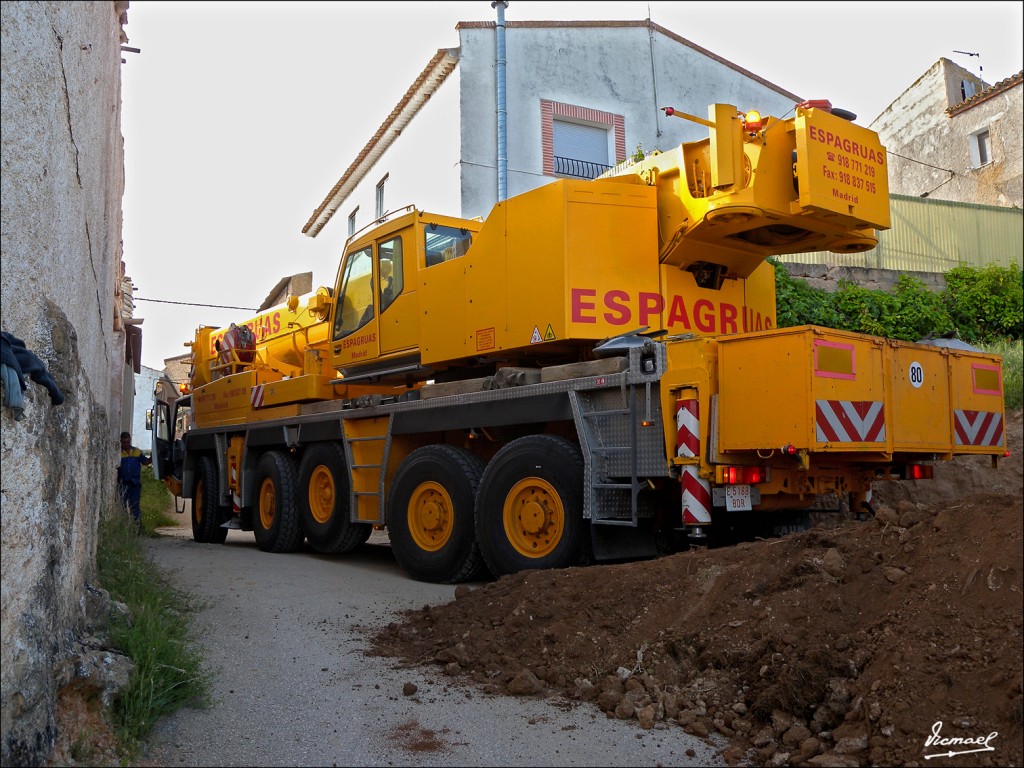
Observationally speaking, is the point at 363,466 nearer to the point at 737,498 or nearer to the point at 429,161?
the point at 737,498

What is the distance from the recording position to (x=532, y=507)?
7180 mm

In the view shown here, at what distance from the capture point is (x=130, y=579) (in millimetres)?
6047

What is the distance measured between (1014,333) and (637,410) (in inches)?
452

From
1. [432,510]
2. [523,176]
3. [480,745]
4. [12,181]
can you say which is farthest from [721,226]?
[523,176]

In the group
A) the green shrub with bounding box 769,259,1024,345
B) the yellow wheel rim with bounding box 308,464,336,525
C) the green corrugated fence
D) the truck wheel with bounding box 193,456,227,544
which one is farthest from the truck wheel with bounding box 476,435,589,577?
the green corrugated fence

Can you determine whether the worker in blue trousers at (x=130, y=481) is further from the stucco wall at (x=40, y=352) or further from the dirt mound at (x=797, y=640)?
the stucco wall at (x=40, y=352)

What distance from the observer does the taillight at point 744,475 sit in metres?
6.18

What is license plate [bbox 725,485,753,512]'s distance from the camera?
6180 millimetres

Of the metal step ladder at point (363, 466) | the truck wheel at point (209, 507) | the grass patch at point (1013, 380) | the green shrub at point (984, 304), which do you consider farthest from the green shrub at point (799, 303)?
the truck wheel at point (209, 507)

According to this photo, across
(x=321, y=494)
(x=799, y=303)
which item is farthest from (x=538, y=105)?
(x=321, y=494)

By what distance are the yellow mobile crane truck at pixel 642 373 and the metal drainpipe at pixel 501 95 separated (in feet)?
22.4

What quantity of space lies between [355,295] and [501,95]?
769cm

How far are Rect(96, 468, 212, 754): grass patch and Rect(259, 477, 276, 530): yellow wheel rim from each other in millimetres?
4109

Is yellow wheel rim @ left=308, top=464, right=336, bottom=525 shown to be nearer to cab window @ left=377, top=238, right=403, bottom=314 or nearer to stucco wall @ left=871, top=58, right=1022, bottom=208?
cab window @ left=377, top=238, right=403, bottom=314
